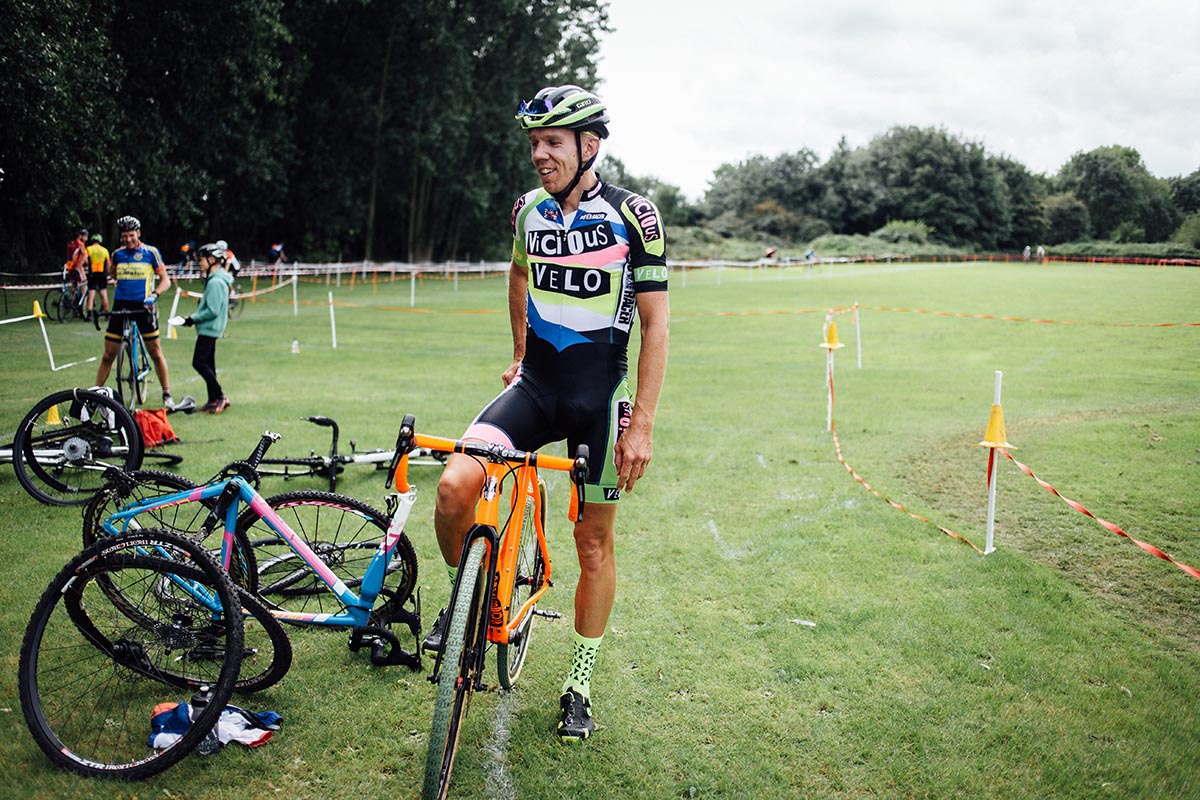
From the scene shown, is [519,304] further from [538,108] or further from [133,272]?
[133,272]

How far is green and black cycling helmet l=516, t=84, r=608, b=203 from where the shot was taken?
3549mm

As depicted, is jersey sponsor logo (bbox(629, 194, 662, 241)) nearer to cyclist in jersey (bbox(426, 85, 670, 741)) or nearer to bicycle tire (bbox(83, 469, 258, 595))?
cyclist in jersey (bbox(426, 85, 670, 741))

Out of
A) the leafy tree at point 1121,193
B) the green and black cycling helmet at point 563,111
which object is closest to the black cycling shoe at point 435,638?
the green and black cycling helmet at point 563,111

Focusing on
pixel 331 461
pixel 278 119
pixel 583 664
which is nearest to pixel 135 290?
pixel 331 461

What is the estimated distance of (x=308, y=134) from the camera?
1553 inches

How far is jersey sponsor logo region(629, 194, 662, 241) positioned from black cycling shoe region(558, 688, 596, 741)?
2.14 metres

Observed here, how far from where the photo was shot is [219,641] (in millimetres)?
3906

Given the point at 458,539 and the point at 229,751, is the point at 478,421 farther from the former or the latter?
the point at 229,751

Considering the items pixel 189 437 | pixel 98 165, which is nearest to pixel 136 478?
pixel 189 437

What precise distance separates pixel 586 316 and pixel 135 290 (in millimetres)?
8649

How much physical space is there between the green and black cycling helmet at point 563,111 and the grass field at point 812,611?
272 cm

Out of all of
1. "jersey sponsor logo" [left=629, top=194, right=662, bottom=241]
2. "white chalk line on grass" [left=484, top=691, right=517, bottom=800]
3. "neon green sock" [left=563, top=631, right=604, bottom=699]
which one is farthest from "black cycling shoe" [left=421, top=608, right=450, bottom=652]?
"jersey sponsor logo" [left=629, top=194, right=662, bottom=241]

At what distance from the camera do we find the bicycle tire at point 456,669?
9.75 feet

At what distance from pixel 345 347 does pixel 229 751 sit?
14415 millimetres
